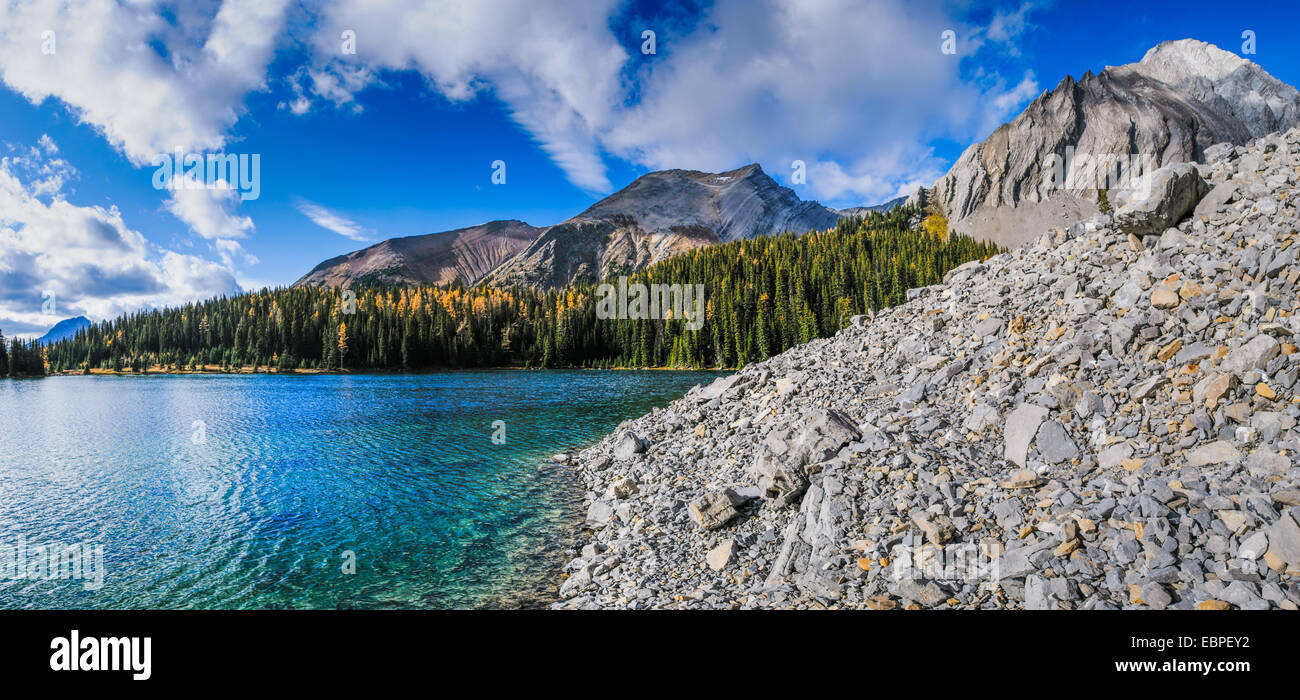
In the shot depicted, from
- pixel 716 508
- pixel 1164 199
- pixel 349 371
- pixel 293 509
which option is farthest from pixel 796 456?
pixel 349 371

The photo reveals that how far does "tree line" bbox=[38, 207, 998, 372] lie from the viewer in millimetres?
124062

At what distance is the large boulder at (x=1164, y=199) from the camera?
1450 centimetres

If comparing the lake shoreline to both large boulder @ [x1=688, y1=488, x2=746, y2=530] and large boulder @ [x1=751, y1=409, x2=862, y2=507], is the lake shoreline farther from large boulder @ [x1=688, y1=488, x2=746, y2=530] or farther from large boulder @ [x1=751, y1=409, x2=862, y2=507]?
large boulder @ [x1=688, y1=488, x2=746, y2=530]

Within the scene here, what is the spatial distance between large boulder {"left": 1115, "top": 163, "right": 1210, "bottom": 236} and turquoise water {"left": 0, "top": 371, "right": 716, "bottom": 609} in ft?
65.6

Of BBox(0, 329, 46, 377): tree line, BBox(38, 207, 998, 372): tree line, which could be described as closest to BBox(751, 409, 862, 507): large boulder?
BBox(38, 207, 998, 372): tree line

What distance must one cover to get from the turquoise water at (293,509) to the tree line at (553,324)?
277ft

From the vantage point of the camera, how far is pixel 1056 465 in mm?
10688

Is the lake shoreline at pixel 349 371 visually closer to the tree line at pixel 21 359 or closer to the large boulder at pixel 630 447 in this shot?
the tree line at pixel 21 359

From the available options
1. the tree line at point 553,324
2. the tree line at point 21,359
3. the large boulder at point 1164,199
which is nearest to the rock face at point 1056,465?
the large boulder at point 1164,199

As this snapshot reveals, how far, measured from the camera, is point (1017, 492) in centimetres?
1010

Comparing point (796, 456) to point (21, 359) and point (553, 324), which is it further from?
point (21, 359)

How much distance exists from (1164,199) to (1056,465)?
9864 millimetres
